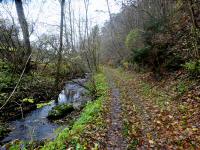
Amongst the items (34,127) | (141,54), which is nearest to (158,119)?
(34,127)

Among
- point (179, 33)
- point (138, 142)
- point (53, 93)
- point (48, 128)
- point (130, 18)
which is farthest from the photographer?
point (130, 18)

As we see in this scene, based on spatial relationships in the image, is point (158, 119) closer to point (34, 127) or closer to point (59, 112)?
point (34, 127)

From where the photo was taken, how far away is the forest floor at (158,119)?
7375 millimetres

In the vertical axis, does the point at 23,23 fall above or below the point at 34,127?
above

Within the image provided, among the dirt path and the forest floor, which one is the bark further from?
the dirt path

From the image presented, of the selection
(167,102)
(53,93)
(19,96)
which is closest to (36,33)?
(53,93)

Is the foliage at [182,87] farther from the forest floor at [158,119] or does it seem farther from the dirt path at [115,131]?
the dirt path at [115,131]

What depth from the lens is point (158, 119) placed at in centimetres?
959

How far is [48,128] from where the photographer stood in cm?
1241

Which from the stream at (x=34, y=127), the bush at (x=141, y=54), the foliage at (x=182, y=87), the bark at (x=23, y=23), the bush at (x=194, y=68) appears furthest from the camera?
the bark at (x=23, y=23)

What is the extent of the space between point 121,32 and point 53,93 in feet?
94.1

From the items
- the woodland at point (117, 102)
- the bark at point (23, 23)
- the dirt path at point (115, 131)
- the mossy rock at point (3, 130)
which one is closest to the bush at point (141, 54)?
the woodland at point (117, 102)

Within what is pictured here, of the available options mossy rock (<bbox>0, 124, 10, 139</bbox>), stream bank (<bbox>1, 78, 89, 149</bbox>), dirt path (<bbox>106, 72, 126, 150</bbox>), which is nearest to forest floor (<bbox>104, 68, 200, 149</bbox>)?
dirt path (<bbox>106, 72, 126, 150</bbox>)

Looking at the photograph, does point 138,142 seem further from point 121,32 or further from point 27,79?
point 121,32
